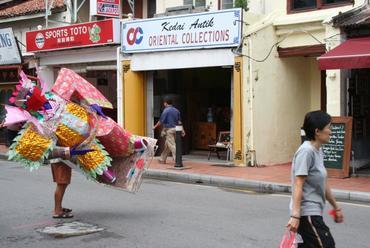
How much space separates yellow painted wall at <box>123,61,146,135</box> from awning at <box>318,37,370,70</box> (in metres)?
6.93

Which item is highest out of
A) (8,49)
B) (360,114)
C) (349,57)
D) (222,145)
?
(8,49)

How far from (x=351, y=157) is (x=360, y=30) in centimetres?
282

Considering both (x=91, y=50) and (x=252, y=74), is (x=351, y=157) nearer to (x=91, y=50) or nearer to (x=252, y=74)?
(x=252, y=74)

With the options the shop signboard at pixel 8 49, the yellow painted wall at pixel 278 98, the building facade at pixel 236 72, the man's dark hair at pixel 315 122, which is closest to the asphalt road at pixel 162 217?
the man's dark hair at pixel 315 122

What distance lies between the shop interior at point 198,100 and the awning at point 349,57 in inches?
219

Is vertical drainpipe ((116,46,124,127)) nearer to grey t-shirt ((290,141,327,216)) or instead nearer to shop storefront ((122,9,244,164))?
shop storefront ((122,9,244,164))

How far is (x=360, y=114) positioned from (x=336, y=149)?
5.94 feet

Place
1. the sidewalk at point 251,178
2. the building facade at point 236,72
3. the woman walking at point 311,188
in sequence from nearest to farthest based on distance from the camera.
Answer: the woman walking at point 311,188, the sidewalk at point 251,178, the building facade at point 236,72

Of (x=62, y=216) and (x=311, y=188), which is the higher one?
(x=311, y=188)

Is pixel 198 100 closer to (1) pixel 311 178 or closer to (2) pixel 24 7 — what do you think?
(2) pixel 24 7

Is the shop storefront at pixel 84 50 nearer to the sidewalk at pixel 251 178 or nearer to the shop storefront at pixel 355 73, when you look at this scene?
the sidewalk at pixel 251 178

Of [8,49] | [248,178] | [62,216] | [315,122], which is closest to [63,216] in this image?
[62,216]

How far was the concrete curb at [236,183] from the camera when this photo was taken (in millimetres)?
10802

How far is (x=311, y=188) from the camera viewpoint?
4574mm
